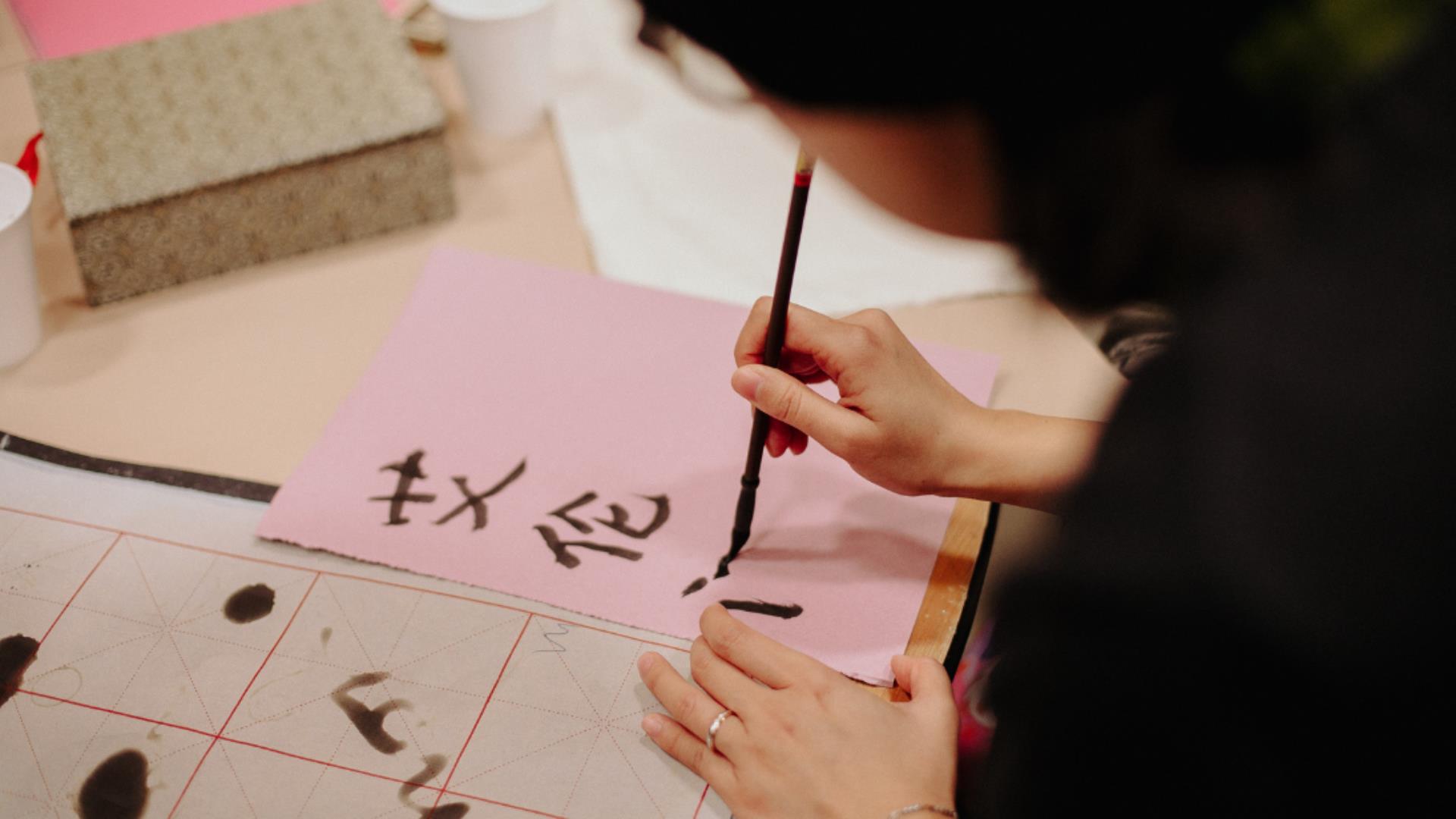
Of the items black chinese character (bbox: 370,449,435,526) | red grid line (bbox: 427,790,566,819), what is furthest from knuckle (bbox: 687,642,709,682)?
black chinese character (bbox: 370,449,435,526)

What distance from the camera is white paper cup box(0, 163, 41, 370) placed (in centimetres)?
66

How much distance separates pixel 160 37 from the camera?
0.83m

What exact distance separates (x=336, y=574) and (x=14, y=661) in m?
0.17

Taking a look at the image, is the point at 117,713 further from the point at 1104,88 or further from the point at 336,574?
the point at 1104,88

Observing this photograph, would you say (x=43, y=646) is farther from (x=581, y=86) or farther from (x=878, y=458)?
(x=581, y=86)

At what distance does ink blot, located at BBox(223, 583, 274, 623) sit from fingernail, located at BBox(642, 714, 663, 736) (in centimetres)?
23

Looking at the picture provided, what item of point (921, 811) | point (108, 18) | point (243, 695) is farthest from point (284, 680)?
point (108, 18)

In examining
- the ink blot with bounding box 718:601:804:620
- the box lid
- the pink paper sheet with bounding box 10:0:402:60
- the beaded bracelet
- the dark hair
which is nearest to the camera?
the dark hair

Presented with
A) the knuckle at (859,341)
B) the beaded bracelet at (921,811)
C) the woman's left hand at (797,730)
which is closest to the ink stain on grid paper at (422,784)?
the woman's left hand at (797,730)

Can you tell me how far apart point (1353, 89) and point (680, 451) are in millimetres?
484

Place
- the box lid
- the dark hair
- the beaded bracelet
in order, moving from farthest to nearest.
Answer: the box lid < the beaded bracelet < the dark hair

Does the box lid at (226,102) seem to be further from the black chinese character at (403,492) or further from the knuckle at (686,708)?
the knuckle at (686,708)

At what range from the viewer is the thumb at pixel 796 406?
0.60 metres

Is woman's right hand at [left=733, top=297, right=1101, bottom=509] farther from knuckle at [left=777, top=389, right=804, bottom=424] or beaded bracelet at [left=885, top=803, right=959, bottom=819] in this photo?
beaded bracelet at [left=885, top=803, right=959, bottom=819]
